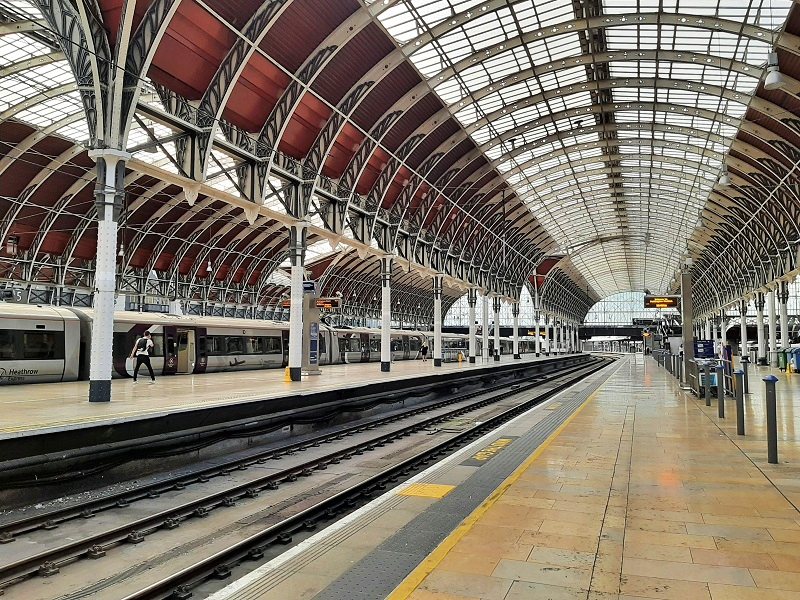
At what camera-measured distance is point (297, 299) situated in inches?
924

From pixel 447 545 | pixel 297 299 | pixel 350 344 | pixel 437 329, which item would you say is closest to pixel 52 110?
pixel 297 299

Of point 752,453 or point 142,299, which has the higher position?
point 142,299

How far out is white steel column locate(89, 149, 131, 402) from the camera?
1426 cm

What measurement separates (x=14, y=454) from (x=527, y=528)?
8.26 meters

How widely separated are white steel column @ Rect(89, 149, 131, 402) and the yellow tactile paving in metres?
10.2

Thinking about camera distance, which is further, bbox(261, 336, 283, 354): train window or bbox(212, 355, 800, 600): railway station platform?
bbox(261, 336, 283, 354): train window

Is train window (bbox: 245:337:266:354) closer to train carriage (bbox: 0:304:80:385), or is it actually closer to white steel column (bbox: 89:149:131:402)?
train carriage (bbox: 0:304:80:385)

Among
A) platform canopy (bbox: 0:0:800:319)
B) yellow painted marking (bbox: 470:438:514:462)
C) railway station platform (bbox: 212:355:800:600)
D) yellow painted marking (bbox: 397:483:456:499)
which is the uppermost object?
platform canopy (bbox: 0:0:800:319)

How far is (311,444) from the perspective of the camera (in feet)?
51.7

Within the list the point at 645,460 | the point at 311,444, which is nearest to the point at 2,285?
the point at 311,444

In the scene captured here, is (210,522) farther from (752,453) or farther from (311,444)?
(752,453)

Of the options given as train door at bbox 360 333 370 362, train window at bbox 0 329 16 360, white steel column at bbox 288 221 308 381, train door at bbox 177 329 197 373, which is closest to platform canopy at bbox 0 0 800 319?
white steel column at bbox 288 221 308 381

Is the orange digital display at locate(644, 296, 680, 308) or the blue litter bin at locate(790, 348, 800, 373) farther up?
the orange digital display at locate(644, 296, 680, 308)

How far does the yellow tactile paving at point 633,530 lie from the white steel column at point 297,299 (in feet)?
42.6
